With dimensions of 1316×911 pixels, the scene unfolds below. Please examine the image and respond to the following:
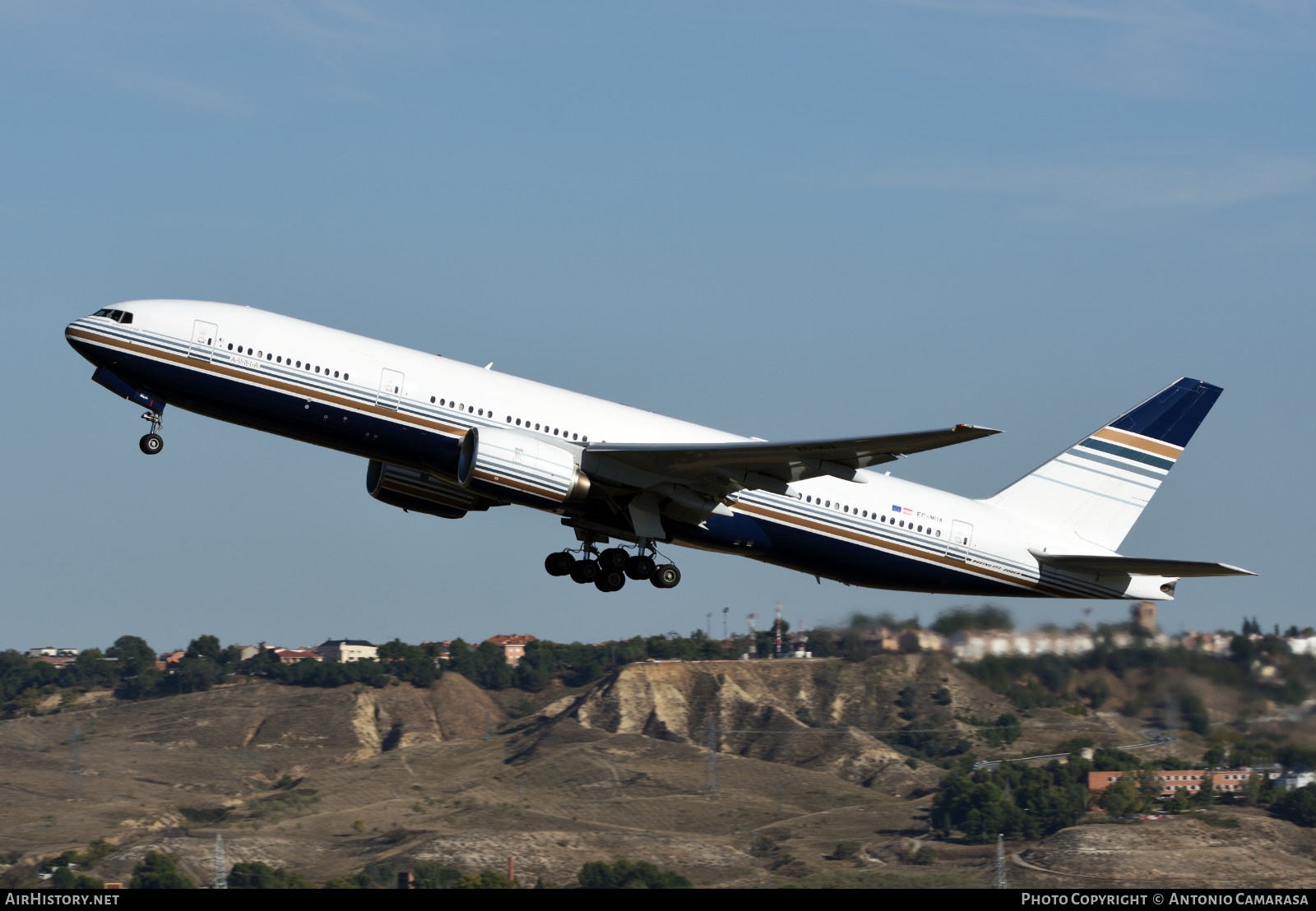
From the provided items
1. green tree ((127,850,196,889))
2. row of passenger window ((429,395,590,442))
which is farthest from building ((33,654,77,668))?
row of passenger window ((429,395,590,442))

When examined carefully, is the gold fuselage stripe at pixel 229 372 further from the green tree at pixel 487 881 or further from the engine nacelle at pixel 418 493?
the green tree at pixel 487 881

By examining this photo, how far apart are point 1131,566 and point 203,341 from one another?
81.3 ft

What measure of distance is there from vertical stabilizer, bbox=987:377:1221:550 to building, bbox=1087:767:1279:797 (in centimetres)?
1531

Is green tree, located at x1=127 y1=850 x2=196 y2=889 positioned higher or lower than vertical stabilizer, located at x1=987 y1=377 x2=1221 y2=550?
lower

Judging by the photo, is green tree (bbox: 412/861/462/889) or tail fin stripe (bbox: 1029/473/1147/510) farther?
green tree (bbox: 412/861/462/889)

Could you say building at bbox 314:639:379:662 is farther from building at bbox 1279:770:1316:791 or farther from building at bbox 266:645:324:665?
building at bbox 1279:770:1316:791

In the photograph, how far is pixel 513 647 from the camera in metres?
132

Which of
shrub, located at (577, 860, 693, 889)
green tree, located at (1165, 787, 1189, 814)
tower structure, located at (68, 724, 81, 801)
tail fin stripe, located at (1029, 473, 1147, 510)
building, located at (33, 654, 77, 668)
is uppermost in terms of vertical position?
tail fin stripe, located at (1029, 473, 1147, 510)

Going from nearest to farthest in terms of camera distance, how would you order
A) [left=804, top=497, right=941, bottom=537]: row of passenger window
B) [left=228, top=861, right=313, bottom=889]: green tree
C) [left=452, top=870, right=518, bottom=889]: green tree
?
[left=804, top=497, right=941, bottom=537]: row of passenger window
[left=452, top=870, right=518, bottom=889]: green tree
[left=228, top=861, right=313, bottom=889]: green tree

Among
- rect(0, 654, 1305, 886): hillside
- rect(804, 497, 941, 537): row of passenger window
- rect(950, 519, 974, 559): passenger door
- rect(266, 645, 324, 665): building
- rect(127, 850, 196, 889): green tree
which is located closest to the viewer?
rect(804, 497, 941, 537): row of passenger window

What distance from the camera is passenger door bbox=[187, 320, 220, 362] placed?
112 feet

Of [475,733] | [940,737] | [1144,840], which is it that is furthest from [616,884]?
[475,733]
